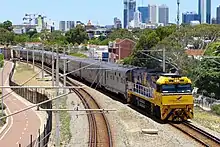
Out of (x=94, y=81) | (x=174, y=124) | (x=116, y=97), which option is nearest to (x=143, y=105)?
(x=174, y=124)

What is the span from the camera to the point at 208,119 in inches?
1238

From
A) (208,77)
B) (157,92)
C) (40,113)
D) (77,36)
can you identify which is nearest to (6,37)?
(77,36)

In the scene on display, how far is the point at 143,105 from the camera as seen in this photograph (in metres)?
32.8

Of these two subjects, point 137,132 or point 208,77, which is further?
point 208,77

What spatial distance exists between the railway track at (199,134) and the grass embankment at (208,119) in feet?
4.32

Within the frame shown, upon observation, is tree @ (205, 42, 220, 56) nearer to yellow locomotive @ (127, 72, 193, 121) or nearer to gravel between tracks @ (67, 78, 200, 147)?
gravel between tracks @ (67, 78, 200, 147)

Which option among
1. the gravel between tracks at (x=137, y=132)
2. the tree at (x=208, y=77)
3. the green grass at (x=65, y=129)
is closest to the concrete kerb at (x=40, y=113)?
the green grass at (x=65, y=129)

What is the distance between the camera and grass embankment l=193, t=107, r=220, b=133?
28.4 metres

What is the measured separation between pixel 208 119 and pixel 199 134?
666cm

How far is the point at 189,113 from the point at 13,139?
11940 mm

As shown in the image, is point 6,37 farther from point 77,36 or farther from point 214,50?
point 214,50

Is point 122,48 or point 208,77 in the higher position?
point 122,48

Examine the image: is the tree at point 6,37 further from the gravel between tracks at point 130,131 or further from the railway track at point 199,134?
the railway track at point 199,134

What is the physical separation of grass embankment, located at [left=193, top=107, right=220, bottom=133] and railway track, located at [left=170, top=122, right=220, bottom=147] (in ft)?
4.32
